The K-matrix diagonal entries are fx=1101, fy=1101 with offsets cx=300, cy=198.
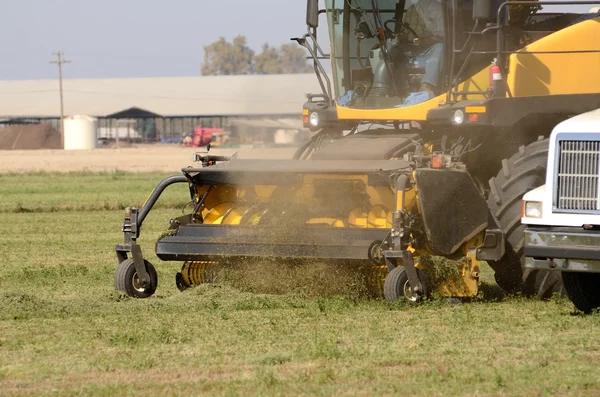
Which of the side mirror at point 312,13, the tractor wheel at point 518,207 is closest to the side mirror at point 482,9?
the tractor wheel at point 518,207

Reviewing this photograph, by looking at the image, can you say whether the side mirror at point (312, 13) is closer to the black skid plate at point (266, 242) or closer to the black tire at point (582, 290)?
the black skid plate at point (266, 242)

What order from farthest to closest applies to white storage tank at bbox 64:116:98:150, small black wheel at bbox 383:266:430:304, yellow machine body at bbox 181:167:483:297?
white storage tank at bbox 64:116:98:150, yellow machine body at bbox 181:167:483:297, small black wheel at bbox 383:266:430:304

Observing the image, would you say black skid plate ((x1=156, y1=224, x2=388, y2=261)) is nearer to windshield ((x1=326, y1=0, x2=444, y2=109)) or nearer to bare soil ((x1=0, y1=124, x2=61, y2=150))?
windshield ((x1=326, y1=0, x2=444, y2=109))

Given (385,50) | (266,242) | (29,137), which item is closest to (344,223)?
(266,242)

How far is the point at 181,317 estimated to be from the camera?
8703mm

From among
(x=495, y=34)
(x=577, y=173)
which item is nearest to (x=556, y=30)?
(x=495, y=34)

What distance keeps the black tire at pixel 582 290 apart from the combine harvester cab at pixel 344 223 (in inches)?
32.9

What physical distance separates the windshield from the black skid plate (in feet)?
6.98

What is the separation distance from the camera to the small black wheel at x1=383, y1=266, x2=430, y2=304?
9016mm

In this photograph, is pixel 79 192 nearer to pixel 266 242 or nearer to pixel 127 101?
pixel 266 242

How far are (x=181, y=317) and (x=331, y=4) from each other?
4.53 meters

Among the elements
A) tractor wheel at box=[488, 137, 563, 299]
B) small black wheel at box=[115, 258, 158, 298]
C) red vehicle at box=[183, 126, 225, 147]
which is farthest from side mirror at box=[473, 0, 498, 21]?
red vehicle at box=[183, 126, 225, 147]

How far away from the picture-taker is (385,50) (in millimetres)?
11234

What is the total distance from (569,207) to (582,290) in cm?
89
